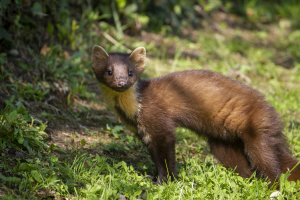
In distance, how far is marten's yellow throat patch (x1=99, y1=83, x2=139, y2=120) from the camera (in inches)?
218

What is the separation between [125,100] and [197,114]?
114cm

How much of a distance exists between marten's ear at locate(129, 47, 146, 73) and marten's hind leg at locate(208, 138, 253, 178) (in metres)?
1.67

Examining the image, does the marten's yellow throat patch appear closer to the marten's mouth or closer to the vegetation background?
the marten's mouth

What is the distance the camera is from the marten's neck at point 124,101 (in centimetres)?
554

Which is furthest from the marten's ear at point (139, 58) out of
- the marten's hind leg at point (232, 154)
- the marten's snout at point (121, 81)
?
the marten's hind leg at point (232, 154)

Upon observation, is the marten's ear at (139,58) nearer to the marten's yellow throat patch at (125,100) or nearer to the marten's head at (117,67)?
the marten's head at (117,67)

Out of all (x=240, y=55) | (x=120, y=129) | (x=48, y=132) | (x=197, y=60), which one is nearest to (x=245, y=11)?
(x=240, y=55)

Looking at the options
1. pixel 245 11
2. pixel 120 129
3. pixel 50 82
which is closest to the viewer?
pixel 120 129

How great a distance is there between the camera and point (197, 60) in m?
10.6

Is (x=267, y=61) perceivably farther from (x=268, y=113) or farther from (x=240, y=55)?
(x=268, y=113)

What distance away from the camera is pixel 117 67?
557cm

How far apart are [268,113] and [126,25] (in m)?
6.36

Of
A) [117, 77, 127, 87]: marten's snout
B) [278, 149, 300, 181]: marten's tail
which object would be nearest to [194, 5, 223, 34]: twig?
[278, 149, 300, 181]: marten's tail

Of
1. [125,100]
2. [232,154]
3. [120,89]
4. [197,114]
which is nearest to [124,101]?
[125,100]
